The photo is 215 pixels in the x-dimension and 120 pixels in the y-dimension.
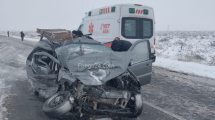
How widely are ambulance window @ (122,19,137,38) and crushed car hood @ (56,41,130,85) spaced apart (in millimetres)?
6263

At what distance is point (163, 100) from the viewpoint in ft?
27.1

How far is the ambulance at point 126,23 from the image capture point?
12.5 metres

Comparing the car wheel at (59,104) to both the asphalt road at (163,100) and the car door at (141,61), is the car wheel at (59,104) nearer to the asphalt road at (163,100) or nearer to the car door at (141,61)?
the asphalt road at (163,100)

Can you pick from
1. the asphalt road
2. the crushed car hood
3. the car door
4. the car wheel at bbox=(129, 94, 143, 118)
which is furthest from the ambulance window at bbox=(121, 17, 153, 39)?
the car wheel at bbox=(129, 94, 143, 118)

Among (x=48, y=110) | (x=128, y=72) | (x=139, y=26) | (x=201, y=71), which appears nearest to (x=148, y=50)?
(x=128, y=72)

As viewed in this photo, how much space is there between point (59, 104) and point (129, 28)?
7981 mm

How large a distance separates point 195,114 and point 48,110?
345cm

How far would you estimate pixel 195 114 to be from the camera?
7.01 metres

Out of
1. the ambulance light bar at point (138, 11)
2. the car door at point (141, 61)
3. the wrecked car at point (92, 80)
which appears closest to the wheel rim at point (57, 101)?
the wrecked car at point (92, 80)

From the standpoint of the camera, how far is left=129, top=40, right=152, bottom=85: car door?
652 cm

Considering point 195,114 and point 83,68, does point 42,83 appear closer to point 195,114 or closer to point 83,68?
point 83,68

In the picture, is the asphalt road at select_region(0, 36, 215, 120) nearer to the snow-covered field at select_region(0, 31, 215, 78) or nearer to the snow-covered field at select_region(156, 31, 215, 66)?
the snow-covered field at select_region(0, 31, 215, 78)

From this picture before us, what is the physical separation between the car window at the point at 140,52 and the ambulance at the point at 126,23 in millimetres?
5263

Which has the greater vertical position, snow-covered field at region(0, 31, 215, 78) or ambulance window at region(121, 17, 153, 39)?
ambulance window at region(121, 17, 153, 39)
